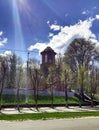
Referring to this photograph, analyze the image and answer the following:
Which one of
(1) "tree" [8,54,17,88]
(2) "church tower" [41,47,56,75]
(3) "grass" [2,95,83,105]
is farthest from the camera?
(2) "church tower" [41,47,56,75]

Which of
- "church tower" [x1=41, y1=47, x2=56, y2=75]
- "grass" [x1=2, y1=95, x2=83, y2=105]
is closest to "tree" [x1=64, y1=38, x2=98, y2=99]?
"church tower" [x1=41, y1=47, x2=56, y2=75]

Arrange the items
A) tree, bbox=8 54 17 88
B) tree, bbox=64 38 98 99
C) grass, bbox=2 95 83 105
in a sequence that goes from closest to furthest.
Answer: grass, bbox=2 95 83 105 → tree, bbox=64 38 98 99 → tree, bbox=8 54 17 88

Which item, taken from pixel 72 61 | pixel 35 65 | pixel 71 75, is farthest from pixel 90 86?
pixel 35 65

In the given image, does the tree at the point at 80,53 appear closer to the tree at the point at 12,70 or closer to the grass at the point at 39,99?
the grass at the point at 39,99

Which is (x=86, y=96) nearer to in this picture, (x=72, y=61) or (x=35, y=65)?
(x=72, y=61)

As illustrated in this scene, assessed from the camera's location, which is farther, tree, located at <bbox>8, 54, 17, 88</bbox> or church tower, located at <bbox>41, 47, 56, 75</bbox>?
church tower, located at <bbox>41, 47, 56, 75</bbox>

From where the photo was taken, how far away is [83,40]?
7419 cm

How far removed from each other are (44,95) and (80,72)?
1023 cm

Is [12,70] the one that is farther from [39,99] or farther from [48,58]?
[39,99]

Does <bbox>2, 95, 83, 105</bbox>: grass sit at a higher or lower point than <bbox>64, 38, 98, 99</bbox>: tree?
lower

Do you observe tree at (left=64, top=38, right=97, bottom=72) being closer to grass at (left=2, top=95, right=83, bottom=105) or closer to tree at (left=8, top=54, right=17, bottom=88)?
grass at (left=2, top=95, right=83, bottom=105)

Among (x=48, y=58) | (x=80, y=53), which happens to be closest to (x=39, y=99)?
(x=80, y=53)

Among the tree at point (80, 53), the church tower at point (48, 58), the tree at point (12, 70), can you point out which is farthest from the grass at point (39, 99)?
the church tower at point (48, 58)

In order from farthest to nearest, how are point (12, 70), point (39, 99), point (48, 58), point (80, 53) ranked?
point (48, 58), point (12, 70), point (80, 53), point (39, 99)
